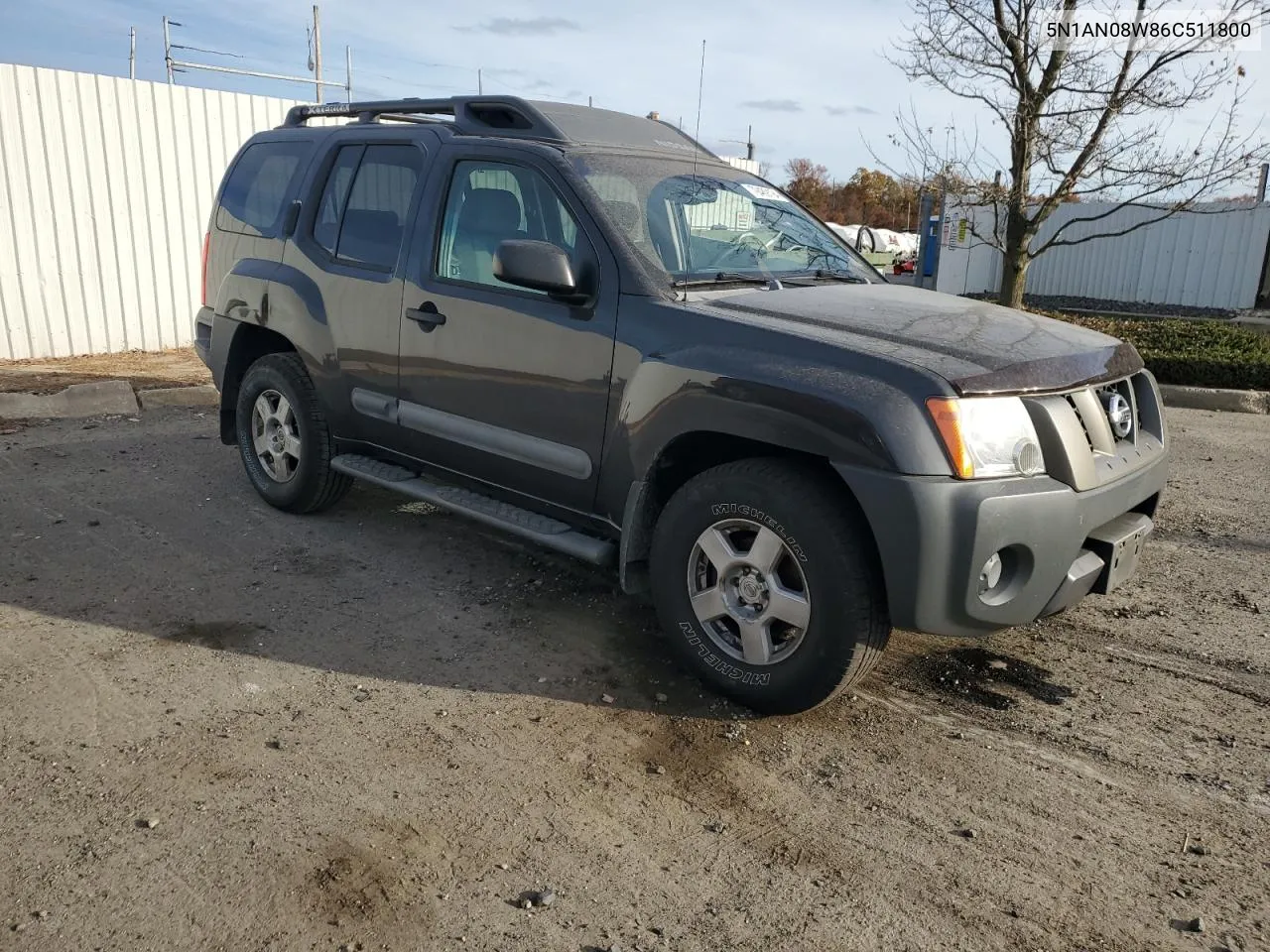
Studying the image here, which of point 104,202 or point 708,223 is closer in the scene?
point 708,223

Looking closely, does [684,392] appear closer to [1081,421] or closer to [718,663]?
[718,663]

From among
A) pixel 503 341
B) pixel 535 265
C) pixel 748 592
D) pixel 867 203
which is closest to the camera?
pixel 748 592

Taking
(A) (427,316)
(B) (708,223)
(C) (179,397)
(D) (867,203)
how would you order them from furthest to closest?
(D) (867,203), (C) (179,397), (A) (427,316), (B) (708,223)

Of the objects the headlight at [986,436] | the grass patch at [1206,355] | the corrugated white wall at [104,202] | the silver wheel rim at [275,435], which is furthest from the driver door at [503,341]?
the corrugated white wall at [104,202]

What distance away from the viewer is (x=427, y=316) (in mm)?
4410

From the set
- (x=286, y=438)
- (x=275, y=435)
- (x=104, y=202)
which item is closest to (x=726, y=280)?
(x=286, y=438)

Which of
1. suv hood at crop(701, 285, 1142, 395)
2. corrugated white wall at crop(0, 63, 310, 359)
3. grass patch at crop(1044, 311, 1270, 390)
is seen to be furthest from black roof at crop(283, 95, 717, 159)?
corrugated white wall at crop(0, 63, 310, 359)

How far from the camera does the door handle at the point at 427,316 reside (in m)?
4.36

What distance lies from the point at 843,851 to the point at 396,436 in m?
2.88

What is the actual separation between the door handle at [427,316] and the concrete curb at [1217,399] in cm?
724

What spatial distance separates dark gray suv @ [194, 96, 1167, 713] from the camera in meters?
3.07

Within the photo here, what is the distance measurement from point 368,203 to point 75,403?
14.3 ft

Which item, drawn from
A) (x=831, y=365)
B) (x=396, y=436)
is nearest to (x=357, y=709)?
(x=396, y=436)

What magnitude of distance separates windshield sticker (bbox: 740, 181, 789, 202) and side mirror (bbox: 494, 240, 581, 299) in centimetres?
136
